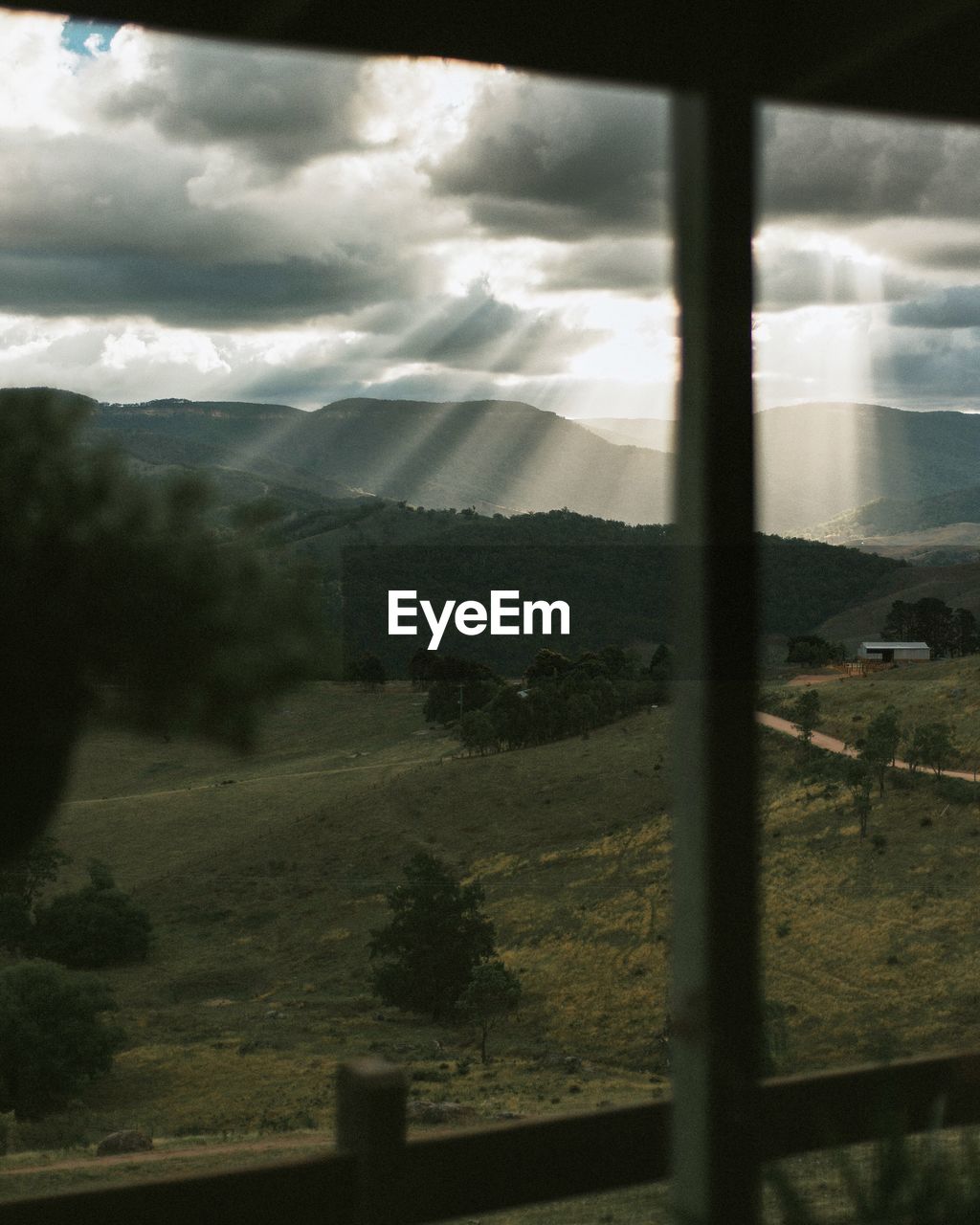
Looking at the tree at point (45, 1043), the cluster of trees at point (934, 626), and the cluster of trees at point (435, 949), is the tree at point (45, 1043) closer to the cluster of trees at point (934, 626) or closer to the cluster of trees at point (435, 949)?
the cluster of trees at point (435, 949)

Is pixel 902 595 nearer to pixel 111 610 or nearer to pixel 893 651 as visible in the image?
pixel 893 651

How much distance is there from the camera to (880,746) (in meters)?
31.0

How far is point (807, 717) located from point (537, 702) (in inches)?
364

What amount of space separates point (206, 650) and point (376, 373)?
33.4ft

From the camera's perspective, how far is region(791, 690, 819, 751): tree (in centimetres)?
3541

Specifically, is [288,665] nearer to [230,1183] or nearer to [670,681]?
[670,681]

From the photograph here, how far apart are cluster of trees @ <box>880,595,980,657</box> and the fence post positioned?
4040 cm

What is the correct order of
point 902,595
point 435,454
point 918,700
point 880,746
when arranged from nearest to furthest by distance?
point 880,746
point 918,700
point 902,595
point 435,454

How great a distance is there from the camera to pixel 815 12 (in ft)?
4.12

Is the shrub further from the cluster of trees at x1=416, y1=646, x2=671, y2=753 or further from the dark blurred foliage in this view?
the dark blurred foliage

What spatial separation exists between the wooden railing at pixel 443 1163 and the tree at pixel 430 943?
3070 cm

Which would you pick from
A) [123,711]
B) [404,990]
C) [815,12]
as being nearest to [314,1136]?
[404,990]

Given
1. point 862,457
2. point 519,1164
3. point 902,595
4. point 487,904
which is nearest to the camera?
point 519,1164

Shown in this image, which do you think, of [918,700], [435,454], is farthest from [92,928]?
[435,454]
